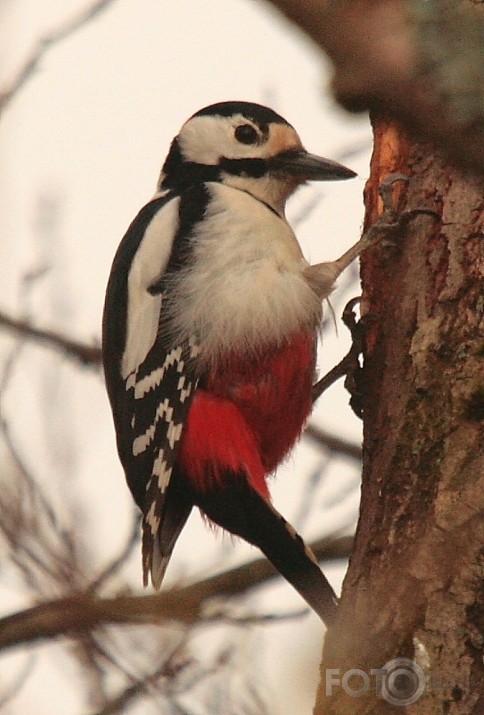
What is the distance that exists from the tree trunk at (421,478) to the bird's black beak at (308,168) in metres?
0.74

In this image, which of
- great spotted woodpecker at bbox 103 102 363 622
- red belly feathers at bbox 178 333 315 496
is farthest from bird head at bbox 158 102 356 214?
red belly feathers at bbox 178 333 315 496

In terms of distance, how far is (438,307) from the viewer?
1971mm

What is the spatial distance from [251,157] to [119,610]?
174 cm

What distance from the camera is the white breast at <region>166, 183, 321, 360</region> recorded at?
2756 millimetres

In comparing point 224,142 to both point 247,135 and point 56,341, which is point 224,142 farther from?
point 56,341

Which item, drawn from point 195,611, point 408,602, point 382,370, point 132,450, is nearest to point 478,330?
point 382,370

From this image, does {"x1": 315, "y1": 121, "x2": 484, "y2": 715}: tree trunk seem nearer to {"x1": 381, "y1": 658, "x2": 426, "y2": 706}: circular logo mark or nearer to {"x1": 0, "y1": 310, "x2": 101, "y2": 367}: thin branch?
{"x1": 381, "y1": 658, "x2": 426, "y2": 706}: circular logo mark

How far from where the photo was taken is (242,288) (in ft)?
9.14

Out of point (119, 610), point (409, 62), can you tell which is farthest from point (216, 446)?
point (409, 62)

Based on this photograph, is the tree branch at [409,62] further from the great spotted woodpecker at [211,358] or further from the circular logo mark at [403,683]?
the great spotted woodpecker at [211,358]

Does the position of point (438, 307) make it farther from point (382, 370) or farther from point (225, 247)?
point (225, 247)

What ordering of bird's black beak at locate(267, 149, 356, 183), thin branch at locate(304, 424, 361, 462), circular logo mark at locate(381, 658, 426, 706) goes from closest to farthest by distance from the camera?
circular logo mark at locate(381, 658, 426, 706) < bird's black beak at locate(267, 149, 356, 183) < thin branch at locate(304, 424, 361, 462)

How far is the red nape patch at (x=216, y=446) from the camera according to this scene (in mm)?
2652

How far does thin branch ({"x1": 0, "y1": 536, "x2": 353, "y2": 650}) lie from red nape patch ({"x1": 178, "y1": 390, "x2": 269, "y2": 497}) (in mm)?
297
